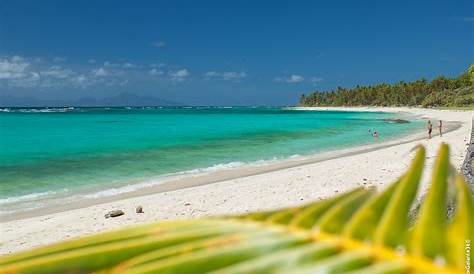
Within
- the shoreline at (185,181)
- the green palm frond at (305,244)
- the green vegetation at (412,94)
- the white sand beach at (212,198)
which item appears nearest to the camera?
the green palm frond at (305,244)

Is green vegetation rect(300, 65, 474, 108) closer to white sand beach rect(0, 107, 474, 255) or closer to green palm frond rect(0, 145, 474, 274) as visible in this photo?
white sand beach rect(0, 107, 474, 255)

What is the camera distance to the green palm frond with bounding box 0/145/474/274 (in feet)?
1.02

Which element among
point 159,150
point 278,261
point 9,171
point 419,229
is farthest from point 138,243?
point 159,150

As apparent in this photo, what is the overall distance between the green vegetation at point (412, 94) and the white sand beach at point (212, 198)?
5513cm

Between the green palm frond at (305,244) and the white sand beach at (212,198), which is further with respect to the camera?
the white sand beach at (212,198)

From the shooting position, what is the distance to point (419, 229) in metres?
0.32

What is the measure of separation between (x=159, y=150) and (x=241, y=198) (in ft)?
41.1

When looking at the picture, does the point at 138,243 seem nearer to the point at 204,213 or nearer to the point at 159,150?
the point at 204,213

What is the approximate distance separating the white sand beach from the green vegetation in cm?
5513

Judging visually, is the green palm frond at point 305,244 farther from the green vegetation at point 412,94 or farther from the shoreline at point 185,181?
the green vegetation at point 412,94

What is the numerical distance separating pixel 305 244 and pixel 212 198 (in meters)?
9.43

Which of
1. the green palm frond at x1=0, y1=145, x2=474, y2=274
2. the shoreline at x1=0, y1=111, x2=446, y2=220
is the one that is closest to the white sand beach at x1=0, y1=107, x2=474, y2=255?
the shoreline at x1=0, y1=111, x2=446, y2=220

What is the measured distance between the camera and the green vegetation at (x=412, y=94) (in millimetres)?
72600

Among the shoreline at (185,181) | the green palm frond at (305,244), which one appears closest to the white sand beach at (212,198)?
the shoreline at (185,181)
